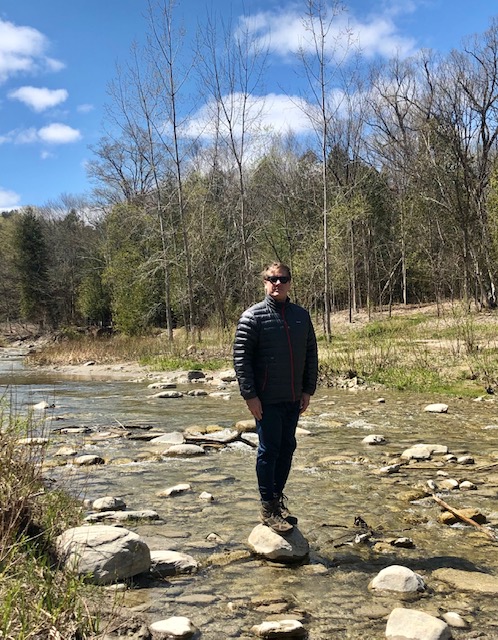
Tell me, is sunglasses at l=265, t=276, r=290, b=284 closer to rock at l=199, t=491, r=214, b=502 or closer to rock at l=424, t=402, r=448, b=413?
rock at l=199, t=491, r=214, b=502

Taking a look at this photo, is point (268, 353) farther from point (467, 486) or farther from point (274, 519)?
point (467, 486)

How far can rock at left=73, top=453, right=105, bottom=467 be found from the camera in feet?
A: 20.8

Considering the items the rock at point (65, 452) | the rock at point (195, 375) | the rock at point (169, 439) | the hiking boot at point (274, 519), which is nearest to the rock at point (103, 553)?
the hiking boot at point (274, 519)

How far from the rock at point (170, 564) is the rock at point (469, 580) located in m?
1.54

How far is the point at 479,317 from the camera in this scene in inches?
856

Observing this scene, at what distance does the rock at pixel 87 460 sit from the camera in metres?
6.35

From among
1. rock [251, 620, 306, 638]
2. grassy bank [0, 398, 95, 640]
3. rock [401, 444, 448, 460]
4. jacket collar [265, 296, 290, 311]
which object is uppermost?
jacket collar [265, 296, 290, 311]

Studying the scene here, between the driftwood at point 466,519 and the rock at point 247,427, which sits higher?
the driftwood at point 466,519

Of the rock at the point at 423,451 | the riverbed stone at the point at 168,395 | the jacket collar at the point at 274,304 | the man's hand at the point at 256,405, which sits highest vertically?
the jacket collar at the point at 274,304

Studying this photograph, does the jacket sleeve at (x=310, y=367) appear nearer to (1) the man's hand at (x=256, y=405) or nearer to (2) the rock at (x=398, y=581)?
(1) the man's hand at (x=256, y=405)

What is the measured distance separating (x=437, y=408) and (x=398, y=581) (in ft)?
21.6

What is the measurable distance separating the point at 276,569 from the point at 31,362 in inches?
910

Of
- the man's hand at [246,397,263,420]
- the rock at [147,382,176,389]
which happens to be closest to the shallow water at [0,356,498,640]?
the man's hand at [246,397,263,420]

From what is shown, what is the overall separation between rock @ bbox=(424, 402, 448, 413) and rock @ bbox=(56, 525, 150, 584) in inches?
277
